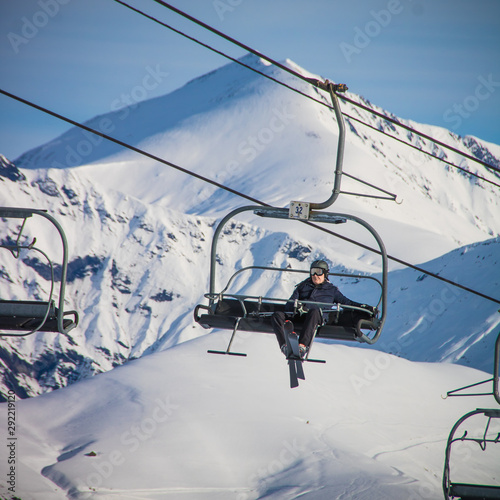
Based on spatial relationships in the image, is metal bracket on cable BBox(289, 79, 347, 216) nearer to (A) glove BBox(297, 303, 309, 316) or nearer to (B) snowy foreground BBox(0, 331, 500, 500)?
(A) glove BBox(297, 303, 309, 316)

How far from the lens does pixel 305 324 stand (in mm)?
9141

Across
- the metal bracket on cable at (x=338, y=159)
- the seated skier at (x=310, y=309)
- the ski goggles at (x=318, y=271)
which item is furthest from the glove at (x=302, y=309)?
the metal bracket on cable at (x=338, y=159)

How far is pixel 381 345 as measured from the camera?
156625 mm

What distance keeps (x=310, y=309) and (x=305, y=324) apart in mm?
269

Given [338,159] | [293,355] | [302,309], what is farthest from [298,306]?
[338,159]

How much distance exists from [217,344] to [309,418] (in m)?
16.1

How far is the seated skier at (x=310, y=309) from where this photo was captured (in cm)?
908

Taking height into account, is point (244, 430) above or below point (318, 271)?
below

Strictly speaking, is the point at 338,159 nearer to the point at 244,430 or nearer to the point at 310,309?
the point at 310,309

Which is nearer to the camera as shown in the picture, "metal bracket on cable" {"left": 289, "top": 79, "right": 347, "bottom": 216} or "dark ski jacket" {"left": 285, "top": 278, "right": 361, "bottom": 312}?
"metal bracket on cable" {"left": 289, "top": 79, "right": 347, "bottom": 216}

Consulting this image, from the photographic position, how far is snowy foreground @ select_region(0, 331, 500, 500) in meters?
47.9

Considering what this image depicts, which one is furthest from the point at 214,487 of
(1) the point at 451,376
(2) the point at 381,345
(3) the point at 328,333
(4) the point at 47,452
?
(2) the point at 381,345

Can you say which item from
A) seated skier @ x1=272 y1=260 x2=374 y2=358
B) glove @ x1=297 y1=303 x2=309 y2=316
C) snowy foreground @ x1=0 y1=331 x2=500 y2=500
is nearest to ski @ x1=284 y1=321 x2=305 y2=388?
seated skier @ x1=272 y1=260 x2=374 y2=358

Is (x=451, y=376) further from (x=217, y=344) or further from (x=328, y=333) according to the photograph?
(x=328, y=333)
